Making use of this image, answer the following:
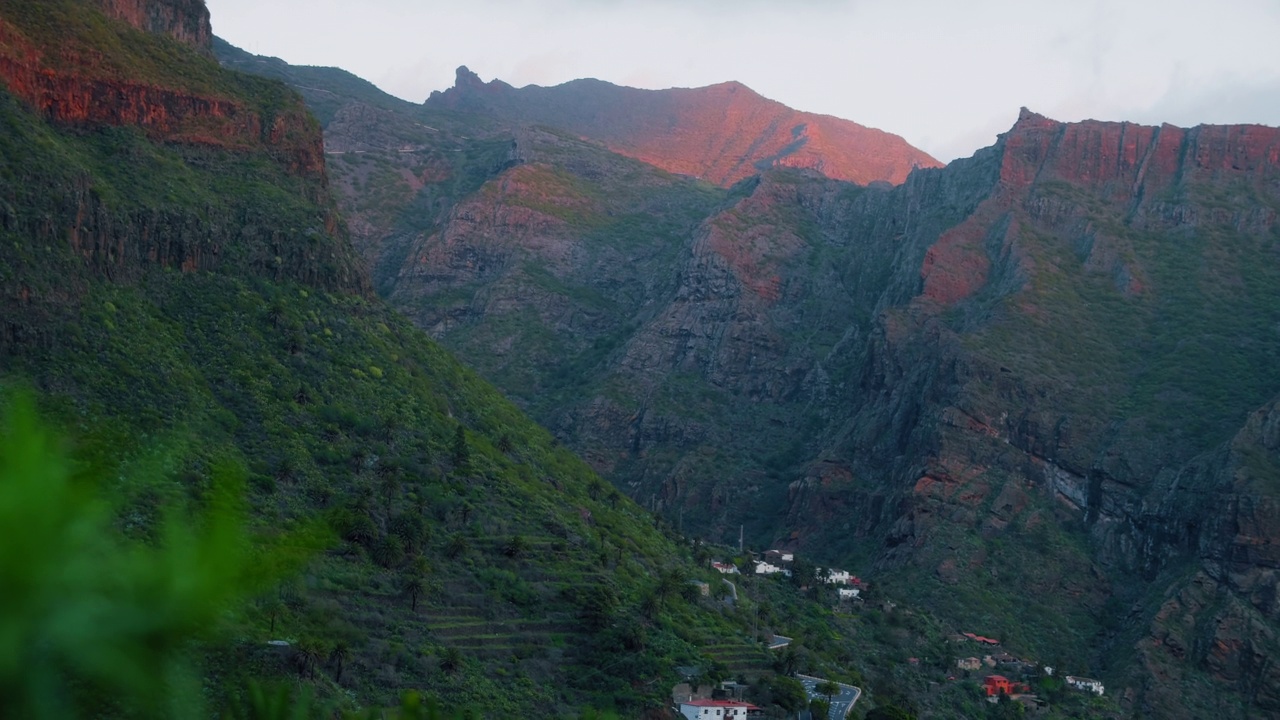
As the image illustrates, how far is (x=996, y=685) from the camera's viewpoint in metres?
76.2

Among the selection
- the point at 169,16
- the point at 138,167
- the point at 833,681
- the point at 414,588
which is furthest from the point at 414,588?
the point at 169,16

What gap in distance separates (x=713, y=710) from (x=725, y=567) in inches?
1267

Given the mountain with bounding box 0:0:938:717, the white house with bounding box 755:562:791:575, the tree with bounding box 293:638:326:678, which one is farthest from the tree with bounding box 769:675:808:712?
the white house with bounding box 755:562:791:575

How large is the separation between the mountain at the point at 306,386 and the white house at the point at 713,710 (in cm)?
127

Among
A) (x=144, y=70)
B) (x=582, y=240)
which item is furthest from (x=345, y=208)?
(x=144, y=70)

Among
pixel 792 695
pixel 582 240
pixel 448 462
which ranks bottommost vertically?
pixel 792 695

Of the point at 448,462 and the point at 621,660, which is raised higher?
the point at 448,462

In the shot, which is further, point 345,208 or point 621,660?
point 345,208

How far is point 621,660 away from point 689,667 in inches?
208

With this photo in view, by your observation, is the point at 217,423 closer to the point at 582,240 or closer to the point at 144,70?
the point at 144,70

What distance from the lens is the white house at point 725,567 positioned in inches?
3298

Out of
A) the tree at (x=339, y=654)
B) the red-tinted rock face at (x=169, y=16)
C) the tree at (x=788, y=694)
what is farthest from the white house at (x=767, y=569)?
the tree at (x=339, y=654)

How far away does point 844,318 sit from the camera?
446 ft

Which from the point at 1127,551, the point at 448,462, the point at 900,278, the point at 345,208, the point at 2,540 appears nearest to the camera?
the point at 2,540
